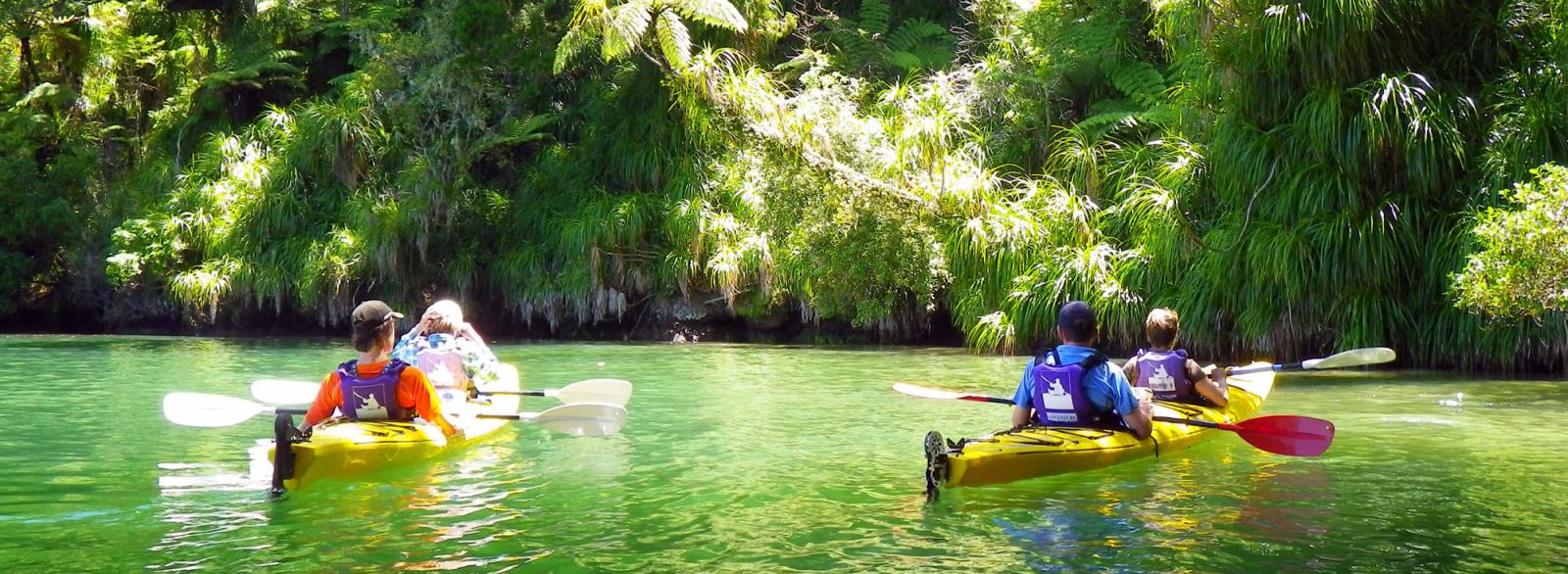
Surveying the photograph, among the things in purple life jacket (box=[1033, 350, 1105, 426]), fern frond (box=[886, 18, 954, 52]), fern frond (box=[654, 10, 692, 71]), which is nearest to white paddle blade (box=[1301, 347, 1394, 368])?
purple life jacket (box=[1033, 350, 1105, 426])

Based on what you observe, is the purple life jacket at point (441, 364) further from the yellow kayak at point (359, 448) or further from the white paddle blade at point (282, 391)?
the yellow kayak at point (359, 448)

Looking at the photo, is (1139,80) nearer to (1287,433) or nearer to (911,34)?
(911,34)

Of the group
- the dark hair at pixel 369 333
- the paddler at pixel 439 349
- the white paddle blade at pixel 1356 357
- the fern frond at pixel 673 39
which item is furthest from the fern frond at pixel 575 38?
the dark hair at pixel 369 333

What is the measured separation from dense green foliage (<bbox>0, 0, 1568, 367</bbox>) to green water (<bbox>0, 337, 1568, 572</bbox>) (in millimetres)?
3298

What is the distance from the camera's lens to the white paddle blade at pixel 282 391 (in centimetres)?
826

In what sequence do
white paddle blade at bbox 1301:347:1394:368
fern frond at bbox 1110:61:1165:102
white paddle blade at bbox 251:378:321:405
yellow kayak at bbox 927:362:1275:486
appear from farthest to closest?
fern frond at bbox 1110:61:1165:102
white paddle blade at bbox 1301:347:1394:368
white paddle blade at bbox 251:378:321:405
yellow kayak at bbox 927:362:1275:486

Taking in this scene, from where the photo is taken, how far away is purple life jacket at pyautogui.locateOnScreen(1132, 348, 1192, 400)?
8023mm

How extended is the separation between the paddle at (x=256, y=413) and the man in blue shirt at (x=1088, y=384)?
2.36m

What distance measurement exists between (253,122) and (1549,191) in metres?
21.0

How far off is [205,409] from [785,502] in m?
3.29

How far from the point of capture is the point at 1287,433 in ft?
23.0

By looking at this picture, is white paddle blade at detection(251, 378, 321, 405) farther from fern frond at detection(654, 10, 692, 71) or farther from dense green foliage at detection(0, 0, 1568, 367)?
fern frond at detection(654, 10, 692, 71)

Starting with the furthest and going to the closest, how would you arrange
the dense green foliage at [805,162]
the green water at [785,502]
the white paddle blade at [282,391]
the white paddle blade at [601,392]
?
the dense green foliage at [805,162] → the white paddle blade at [601,392] → the white paddle blade at [282,391] → the green water at [785,502]

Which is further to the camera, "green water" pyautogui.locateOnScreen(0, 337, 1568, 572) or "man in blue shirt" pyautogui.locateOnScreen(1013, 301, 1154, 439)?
"man in blue shirt" pyautogui.locateOnScreen(1013, 301, 1154, 439)
